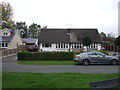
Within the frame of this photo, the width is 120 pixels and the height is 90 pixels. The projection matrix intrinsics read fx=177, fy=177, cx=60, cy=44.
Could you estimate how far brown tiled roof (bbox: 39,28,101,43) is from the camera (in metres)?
44.7

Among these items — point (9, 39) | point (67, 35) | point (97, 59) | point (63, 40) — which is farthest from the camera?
point (67, 35)

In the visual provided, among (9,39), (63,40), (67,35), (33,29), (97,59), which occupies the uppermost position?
(33,29)

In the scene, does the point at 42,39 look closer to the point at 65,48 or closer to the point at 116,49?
the point at 65,48

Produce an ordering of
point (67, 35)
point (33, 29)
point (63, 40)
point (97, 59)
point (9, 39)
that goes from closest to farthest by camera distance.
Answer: point (97, 59) < point (9, 39) < point (63, 40) < point (67, 35) < point (33, 29)

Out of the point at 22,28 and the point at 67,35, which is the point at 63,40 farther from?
the point at 22,28

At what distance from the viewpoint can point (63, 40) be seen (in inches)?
1759

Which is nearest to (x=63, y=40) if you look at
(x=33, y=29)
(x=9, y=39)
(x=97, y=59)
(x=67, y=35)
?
(x=67, y=35)

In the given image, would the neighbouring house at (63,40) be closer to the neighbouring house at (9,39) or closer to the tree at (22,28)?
the neighbouring house at (9,39)

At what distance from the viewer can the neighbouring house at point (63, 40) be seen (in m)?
44.0

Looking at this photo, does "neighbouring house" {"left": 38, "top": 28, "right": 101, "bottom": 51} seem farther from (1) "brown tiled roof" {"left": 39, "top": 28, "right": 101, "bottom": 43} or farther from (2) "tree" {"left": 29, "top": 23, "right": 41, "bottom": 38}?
(2) "tree" {"left": 29, "top": 23, "right": 41, "bottom": 38}

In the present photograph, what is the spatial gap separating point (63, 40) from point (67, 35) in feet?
8.64

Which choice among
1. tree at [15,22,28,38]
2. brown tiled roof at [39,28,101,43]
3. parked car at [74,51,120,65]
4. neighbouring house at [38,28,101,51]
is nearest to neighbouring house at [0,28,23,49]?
neighbouring house at [38,28,101,51]

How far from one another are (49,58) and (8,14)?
3183cm

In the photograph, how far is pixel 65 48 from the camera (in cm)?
4422
